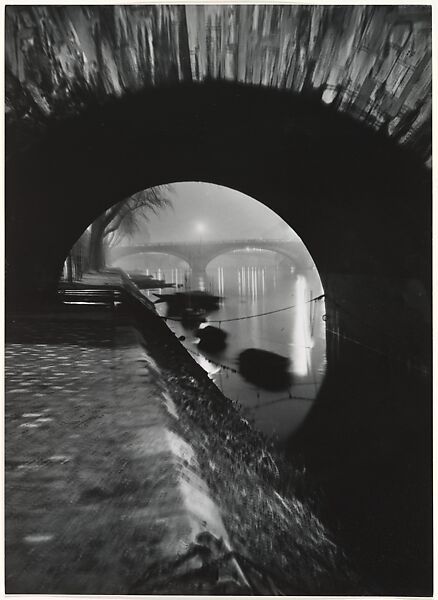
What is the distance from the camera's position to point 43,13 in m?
2.65

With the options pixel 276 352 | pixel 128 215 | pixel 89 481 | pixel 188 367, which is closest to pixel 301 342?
pixel 276 352

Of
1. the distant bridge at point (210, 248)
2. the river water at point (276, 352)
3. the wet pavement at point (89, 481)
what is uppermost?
the distant bridge at point (210, 248)

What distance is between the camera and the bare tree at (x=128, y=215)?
15859 mm

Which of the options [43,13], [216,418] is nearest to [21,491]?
[216,418]

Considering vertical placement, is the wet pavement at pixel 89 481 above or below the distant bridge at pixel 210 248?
below

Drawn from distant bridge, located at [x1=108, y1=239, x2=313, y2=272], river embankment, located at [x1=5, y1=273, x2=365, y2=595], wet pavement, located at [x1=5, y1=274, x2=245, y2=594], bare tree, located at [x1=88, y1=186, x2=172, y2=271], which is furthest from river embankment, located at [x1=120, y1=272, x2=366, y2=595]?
distant bridge, located at [x1=108, y1=239, x2=313, y2=272]

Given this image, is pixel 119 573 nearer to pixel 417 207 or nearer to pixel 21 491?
pixel 21 491

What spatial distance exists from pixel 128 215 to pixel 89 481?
19595 millimetres

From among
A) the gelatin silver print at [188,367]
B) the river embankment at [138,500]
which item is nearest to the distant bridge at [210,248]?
the gelatin silver print at [188,367]

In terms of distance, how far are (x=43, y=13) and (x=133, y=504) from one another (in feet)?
10.3

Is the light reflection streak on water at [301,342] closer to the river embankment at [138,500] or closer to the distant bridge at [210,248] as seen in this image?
the distant bridge at [210,248]

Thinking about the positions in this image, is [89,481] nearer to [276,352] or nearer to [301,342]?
[276,352]

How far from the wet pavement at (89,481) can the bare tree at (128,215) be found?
Result: 402 inches

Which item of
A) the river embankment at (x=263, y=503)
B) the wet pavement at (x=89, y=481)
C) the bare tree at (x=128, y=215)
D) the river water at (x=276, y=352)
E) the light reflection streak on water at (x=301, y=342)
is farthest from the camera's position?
the bare tree at (x=128, y=215)
